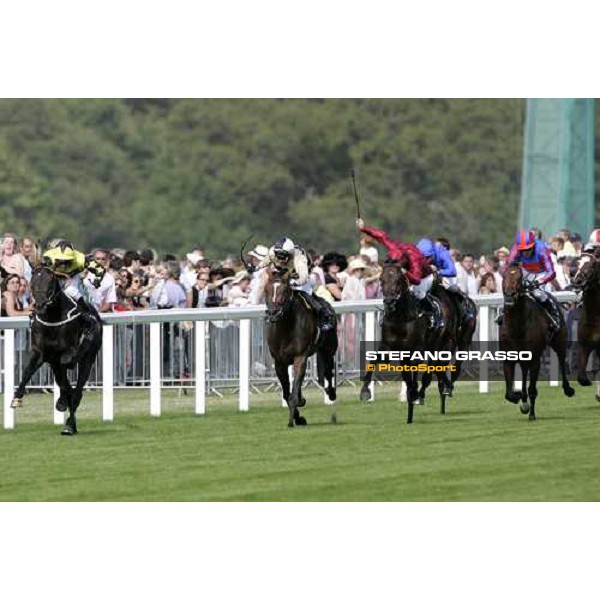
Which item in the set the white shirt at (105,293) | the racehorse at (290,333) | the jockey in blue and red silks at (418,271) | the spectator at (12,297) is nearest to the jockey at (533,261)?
the jockey in blue and red silks at (418,271)

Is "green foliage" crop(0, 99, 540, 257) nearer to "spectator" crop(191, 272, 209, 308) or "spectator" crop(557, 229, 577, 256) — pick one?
"spectator" crop(557, 229, 577, 256)

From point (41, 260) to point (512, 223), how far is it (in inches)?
1985

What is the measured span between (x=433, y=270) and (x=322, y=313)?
1423mm

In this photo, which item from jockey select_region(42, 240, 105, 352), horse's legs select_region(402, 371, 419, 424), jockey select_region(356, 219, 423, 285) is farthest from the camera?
horse's legs select_region(402, 371, 419, 424)

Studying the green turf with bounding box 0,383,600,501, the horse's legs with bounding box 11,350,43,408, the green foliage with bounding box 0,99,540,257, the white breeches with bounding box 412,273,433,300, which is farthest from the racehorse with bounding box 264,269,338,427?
the green foliage with bounding box 0,99,540,257

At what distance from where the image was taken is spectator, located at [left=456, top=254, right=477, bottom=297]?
30172mm

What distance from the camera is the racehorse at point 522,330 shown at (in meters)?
22.2

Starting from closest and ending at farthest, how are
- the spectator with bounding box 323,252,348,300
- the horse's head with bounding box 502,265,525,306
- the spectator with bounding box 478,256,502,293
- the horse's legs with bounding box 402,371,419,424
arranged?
the horse's head with bounding box 502,265,525,306, the horse's legs with bounding box 402,371,419,424, the spectator with bounding box 323,252,348,300, the spectator with bounding box 478,256,502,293

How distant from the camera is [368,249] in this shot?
31.0m

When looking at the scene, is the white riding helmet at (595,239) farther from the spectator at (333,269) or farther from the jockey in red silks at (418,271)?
the spectator at (333,269)

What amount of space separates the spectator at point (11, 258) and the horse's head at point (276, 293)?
4.99 m

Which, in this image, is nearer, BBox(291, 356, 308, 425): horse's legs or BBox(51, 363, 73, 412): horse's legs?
BBox(51, 363, 73, 412): horse's legs

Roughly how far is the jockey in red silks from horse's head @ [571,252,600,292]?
4.77 ft
